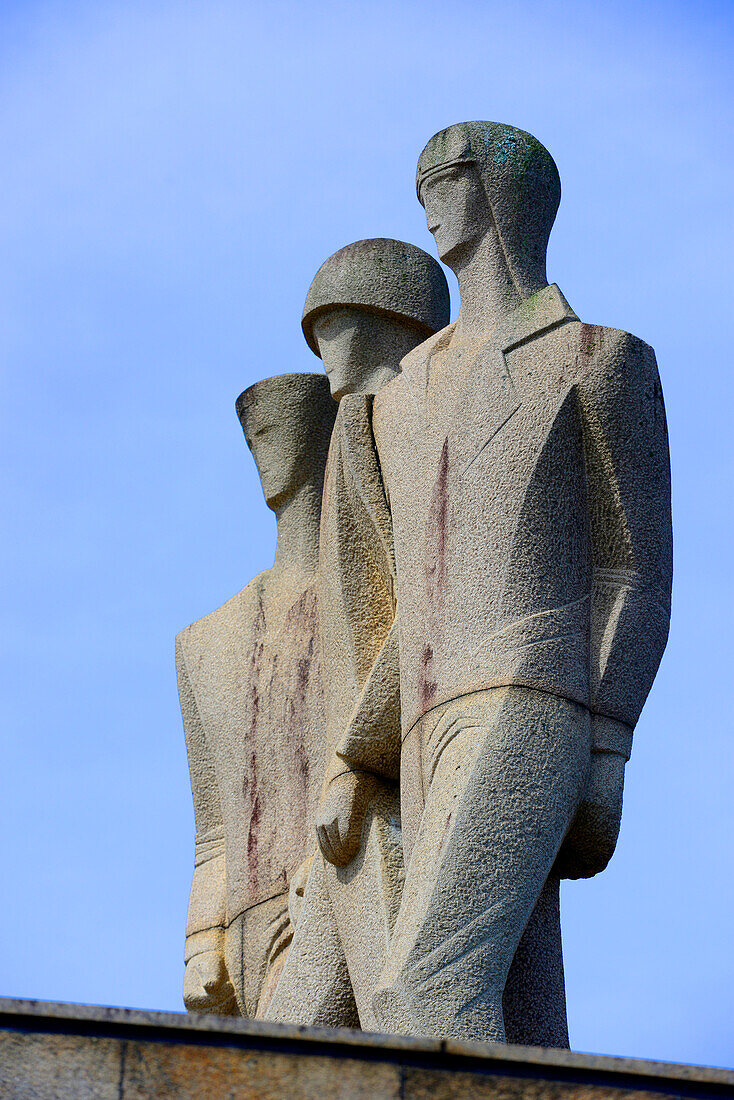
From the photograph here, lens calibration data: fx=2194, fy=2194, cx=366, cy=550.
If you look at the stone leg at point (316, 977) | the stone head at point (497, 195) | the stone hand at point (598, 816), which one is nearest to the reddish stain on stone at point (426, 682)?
the stone hand at point (598, 816)

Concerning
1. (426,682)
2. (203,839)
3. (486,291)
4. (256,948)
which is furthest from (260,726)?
(486,291)

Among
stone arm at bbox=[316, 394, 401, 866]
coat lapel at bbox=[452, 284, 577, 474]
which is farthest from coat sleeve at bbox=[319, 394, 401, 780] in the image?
coat lapel at bbox=[452, 284, 577, 474]

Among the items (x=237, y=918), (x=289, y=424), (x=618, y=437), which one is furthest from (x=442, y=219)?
(x=237, y=918)

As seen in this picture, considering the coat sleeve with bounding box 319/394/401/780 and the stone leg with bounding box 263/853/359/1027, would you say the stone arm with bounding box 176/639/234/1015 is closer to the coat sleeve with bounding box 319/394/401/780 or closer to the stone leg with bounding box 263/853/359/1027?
the stone leg with bounding box 263/853/359/1027

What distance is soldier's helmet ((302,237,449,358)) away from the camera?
9.32m

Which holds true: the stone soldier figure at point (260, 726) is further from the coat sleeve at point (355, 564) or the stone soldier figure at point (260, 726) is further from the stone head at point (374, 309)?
the coat sleeve at point (355, 564)

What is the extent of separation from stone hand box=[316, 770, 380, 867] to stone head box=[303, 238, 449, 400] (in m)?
2.07

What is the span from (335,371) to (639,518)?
236 cm

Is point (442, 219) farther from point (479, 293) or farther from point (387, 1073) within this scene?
point (387, 1073)

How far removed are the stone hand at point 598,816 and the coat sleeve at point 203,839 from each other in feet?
9.39

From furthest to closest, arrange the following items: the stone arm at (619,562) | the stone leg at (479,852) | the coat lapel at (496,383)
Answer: the coat lapel at (496,383), the stone arm at (619,562), the stone leg at (479,852)

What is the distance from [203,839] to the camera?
10.0 m

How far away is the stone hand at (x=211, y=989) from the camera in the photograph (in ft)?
31.2

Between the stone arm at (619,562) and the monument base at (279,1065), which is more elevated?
the stone arm at (619,562)
